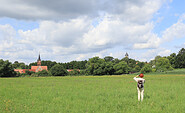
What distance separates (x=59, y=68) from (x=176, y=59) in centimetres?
9997

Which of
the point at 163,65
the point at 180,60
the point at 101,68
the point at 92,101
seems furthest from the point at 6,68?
the point at 180,60

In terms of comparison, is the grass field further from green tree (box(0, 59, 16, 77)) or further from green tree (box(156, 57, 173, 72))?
green tree (box(156, 57, 173, 72))

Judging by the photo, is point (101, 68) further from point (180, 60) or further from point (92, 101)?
point (92, 101)

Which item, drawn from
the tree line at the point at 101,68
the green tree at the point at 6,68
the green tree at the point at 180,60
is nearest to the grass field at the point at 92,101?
the green tree at the point at 6,68

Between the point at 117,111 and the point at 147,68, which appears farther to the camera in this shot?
the point at 147,68

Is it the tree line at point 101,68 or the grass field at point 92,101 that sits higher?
the tree line at point 101,68

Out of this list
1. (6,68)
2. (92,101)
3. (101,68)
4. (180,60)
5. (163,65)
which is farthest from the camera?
(180,60)

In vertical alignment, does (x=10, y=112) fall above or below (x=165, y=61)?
below

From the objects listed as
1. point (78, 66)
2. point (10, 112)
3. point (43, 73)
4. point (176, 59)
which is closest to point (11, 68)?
point (43, 73)

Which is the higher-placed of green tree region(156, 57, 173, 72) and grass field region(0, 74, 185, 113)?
green tree region(156, 57, 173, 72)

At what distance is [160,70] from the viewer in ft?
328

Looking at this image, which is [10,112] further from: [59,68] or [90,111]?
[59,68]

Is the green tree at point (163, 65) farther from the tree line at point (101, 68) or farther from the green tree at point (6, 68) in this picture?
the green tree at point (6, 68)

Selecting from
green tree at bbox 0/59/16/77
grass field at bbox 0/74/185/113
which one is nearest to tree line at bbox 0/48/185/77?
green tree at bbox 0/59/16/77
